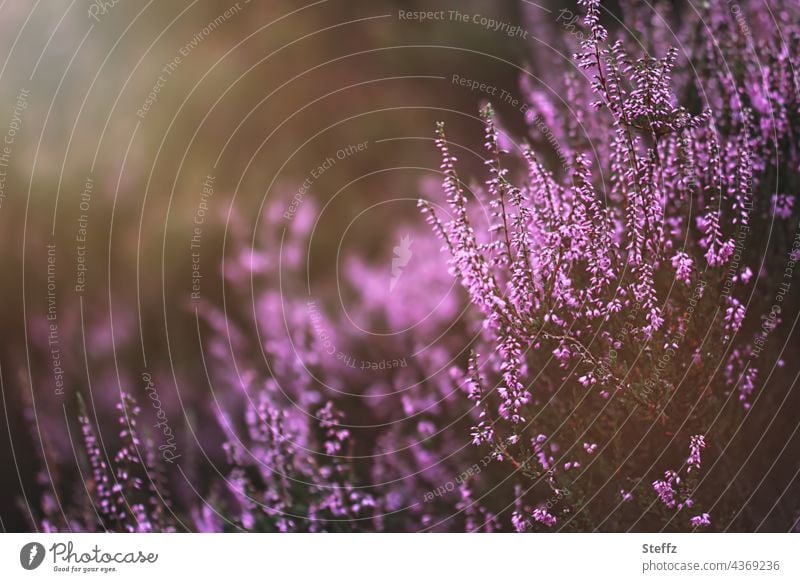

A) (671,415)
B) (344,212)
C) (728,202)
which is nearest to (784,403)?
(671,415)
